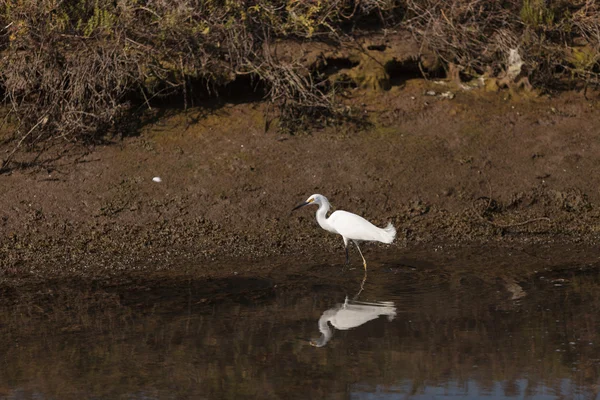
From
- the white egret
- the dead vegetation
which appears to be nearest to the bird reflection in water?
the white egret

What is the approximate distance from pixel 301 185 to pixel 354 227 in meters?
1.24

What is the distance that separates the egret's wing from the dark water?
0.36m

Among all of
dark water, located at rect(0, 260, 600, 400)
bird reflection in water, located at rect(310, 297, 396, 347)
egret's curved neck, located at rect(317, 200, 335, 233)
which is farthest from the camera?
egret's curved neck, located at rect(317, 200, 335, 233)

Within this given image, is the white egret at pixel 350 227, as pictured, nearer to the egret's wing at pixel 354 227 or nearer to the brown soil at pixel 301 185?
the egret's wing at pixel 354 227

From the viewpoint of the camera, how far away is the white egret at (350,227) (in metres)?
7.29

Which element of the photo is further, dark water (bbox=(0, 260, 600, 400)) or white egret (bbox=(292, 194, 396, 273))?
white egret (bbox=(292, 194, 396, 273))

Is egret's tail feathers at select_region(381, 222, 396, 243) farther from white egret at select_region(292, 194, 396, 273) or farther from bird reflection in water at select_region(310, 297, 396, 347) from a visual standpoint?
bird reflection in water at select_region(310, 297, 396, 347)

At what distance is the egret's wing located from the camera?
731cm

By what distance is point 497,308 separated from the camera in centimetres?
612

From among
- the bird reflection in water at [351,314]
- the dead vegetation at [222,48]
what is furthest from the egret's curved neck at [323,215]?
the dead vegetation at [222,48]

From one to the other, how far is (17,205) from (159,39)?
2.17 meters

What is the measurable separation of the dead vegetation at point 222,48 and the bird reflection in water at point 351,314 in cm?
323

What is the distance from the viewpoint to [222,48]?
9344 mm

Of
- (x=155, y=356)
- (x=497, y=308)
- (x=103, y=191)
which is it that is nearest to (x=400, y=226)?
(x=497, y=308)
